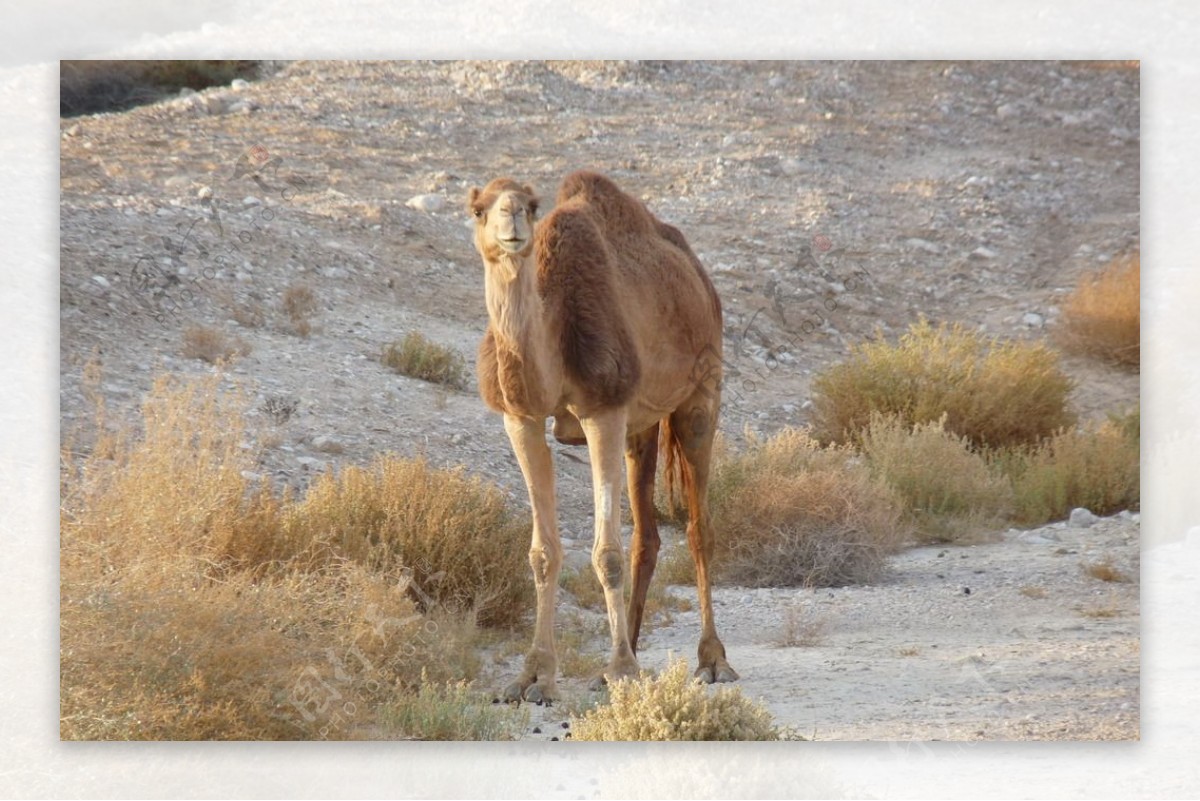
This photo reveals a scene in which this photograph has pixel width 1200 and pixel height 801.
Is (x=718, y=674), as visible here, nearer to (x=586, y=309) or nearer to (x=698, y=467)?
(x=698, y=467)

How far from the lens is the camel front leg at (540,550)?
6.11 metres

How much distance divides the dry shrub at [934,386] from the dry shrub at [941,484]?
1.43 feet

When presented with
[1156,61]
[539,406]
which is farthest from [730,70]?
[539,406]

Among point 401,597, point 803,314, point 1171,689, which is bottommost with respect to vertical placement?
point 1171,689

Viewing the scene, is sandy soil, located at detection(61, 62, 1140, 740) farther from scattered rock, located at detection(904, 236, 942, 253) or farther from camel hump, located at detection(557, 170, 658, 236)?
camel hump, located at detection(557, 170, 658, 236)

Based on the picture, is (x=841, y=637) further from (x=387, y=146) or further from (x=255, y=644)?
(x=387, y=146)

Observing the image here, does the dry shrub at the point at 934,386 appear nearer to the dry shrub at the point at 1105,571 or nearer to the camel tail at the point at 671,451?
the dry shrub at the point at 1105,571

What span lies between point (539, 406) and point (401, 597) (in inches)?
50.6

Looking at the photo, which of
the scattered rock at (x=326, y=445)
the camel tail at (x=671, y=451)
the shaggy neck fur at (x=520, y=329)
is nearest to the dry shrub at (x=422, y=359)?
the scattered rock at (x=326, y=445)

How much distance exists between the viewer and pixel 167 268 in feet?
28.1

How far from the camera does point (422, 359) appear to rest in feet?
31.1

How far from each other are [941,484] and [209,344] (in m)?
4.06

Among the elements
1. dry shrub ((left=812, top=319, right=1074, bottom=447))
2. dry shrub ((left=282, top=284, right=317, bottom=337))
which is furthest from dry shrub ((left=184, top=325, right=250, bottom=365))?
dry shrub ((left=812, top=319, right=1074, bottom=447))

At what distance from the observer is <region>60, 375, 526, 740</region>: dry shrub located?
595 cm
